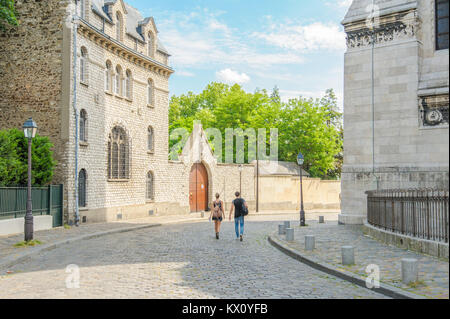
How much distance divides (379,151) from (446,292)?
1191cm

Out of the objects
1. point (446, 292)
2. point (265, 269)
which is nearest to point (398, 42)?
point (265, 269)

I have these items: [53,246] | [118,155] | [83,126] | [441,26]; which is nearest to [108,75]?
[83,126]

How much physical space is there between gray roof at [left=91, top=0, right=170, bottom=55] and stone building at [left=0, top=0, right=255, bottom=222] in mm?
83

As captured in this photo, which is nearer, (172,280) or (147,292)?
(147,292)

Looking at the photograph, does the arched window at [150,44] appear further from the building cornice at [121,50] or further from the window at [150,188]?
the window at [150,188]

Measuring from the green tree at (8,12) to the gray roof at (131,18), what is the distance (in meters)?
3.76

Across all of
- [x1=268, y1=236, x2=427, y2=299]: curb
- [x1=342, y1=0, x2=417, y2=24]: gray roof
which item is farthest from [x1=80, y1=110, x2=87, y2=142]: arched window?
[x1=268, y1=236, x2=427, y2=299]: curb

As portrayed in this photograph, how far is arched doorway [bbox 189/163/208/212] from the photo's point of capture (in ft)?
112

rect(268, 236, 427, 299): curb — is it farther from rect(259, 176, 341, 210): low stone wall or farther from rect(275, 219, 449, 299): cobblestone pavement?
rect(259, 176, 341, 210): low stone wall

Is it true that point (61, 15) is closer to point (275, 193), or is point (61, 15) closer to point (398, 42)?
point (398, 42)

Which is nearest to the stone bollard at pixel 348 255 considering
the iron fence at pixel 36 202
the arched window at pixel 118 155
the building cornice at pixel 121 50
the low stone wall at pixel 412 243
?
the low stone wall at pixel 412 243

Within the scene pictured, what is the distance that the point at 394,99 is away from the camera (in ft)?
59.3

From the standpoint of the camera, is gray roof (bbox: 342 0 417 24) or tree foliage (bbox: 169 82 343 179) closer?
gray roof (bbox: 342 0 417 24)

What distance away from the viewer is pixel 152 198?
29.5m
